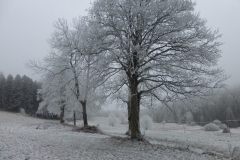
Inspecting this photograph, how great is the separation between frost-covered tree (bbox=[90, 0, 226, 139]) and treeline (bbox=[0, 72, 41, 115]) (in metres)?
55.7

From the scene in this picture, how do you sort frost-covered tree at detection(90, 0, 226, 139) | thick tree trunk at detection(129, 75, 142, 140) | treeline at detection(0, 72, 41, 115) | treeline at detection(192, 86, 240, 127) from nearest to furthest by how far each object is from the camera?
1. frost-covered tree at detection(90, 0, 226, 139)
2. thick tree trunk at detection(129, 75, 142, 140)
3. treeline at detection(0, 72, 41, 115)
4. treeline at detection(192, 86, 240, 127)

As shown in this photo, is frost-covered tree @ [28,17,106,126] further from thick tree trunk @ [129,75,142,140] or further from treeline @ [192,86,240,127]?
treeline @ [192,86,240,127]

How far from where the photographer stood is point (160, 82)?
12.1 meters

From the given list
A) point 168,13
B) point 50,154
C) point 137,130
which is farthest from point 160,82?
point 50,154

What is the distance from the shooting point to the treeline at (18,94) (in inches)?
2363

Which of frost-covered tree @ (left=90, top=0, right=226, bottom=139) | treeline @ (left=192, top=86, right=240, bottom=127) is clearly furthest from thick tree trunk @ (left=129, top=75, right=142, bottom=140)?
treeline @ (left=192, top=86, right=240, bottom=127)

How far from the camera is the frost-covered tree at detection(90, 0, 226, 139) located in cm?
1012

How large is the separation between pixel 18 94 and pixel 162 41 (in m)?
59.0

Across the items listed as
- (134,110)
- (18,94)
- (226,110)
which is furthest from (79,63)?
(226,110)

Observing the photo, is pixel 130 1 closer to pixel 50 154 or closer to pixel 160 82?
pixel 160 82

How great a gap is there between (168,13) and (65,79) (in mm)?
17947

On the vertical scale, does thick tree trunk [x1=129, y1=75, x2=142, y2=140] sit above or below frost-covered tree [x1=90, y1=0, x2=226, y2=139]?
below

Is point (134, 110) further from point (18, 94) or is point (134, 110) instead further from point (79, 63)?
point (18, 94)

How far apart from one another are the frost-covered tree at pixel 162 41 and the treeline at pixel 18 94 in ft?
183
